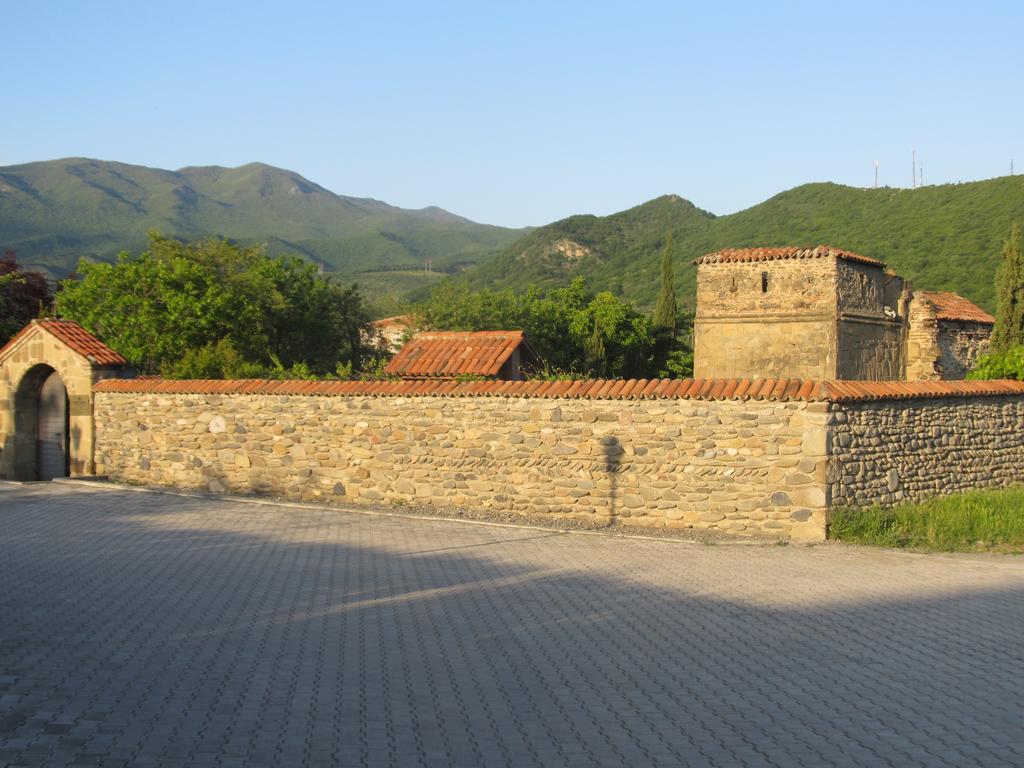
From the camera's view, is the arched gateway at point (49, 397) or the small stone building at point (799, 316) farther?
the small stone building at point (799, 316)

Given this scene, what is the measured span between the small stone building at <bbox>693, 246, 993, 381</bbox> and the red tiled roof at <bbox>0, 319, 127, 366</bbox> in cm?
1542

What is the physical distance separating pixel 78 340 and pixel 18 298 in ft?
38.1

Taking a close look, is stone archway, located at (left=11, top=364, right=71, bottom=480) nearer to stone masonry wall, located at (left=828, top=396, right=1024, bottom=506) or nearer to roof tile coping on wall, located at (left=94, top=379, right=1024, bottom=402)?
roof tile coping on wall, located at (left=94, top=379, right=1024, bottom=402)

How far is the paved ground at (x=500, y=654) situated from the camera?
5.72 m

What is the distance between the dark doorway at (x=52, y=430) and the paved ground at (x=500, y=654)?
765 cm

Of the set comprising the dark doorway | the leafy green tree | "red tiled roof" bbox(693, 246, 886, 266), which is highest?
"red tiled roof" bbox(693, 246, 886, 266)

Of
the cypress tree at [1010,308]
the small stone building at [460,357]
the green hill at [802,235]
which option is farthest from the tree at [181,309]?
the green hill at [802,235]

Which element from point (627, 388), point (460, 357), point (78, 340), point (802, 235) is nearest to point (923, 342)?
point (460, 357)

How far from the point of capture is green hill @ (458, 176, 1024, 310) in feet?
175

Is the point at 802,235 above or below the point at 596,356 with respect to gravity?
above

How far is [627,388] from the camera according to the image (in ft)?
47.9

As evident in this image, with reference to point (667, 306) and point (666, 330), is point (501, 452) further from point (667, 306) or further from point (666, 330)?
point (667, 306)

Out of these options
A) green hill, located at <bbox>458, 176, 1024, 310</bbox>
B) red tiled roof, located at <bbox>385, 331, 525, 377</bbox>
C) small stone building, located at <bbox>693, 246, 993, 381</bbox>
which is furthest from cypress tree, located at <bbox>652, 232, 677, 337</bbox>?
red tiled roof, located at <bbox>385, 331, 525, 377</bbox>

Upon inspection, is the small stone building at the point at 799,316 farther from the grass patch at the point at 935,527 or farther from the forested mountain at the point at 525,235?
the forested mountain at the point at 525,235
